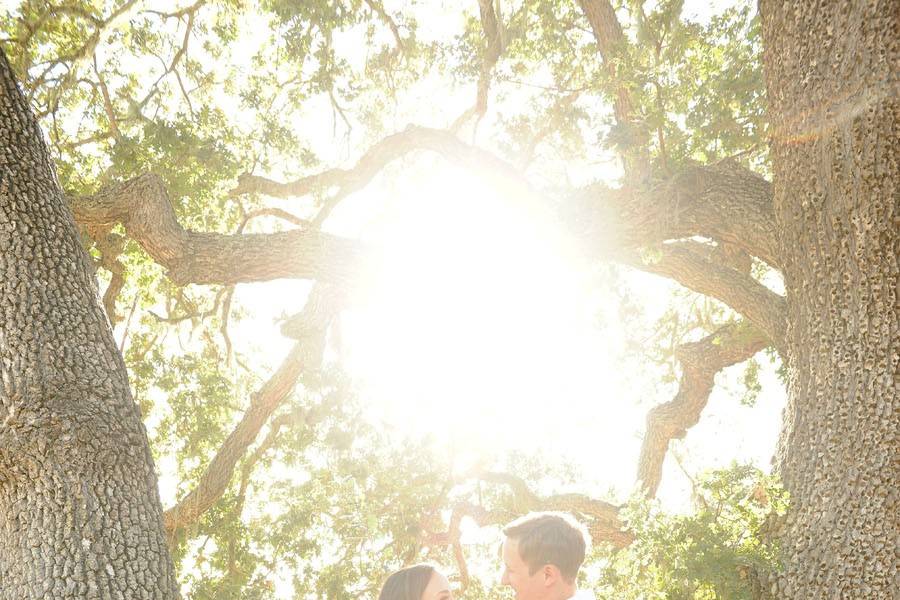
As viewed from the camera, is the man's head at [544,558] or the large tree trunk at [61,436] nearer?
the large tree trunk at [61,436]

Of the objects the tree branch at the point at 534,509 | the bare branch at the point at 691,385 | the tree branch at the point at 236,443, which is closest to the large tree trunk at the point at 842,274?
the bare branch at the point at 691,385

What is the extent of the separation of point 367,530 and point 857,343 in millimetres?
5871

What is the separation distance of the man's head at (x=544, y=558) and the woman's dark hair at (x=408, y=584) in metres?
0.35

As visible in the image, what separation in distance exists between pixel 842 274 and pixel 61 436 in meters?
4.20

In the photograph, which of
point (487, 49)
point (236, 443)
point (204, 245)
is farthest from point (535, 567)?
point (487, 49)

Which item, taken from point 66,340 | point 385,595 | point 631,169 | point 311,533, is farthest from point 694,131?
point 311,533

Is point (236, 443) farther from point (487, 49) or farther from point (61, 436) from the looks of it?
point (61, 436)

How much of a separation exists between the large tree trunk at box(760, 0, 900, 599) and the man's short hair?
1985 millimetres

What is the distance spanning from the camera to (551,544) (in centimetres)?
306

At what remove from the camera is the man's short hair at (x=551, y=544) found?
120 inches

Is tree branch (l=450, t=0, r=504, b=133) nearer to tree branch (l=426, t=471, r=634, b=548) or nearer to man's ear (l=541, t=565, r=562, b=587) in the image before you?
tree branch (l=426, t=471, r=634, b=548)

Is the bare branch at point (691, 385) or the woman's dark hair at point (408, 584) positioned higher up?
the bare branch at point (691, 385)

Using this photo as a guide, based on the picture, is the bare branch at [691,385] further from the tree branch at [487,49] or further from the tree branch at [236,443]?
the tree branch at [487,49]

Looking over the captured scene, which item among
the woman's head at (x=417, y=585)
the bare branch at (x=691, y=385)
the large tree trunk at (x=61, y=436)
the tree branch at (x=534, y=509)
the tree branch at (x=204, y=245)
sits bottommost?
the woman's head at (x=417, y=585)
